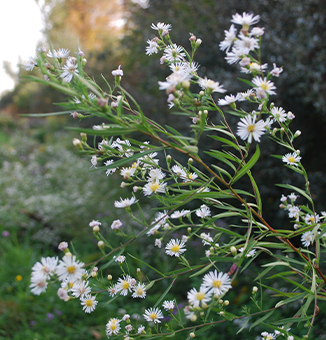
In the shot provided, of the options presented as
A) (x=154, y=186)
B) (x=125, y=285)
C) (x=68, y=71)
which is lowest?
(x=125, y=285)

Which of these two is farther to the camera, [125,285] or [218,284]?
[125,285]

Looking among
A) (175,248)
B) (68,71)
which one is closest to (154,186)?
(175,248)

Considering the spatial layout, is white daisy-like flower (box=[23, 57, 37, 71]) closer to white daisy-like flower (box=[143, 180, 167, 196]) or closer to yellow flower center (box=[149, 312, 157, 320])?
white daisy-like flower (box=[143, 180, 167, 196])

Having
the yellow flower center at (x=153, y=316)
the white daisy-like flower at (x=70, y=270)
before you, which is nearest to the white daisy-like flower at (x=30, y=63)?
the white daisy-like flower at (x=70, y=270)

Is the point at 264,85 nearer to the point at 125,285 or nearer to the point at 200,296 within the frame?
the point at 200,296

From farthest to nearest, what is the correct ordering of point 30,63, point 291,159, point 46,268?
point 291,159, point 30,63, point 46,268

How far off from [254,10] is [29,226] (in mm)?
3205

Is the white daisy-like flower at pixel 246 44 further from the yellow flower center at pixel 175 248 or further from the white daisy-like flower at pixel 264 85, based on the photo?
the yellow flower center at pixel 175 248

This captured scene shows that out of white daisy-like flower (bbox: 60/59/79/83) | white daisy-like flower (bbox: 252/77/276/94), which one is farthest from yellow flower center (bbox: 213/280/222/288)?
white daisy-like flower (bbox: 60/59/79/83)

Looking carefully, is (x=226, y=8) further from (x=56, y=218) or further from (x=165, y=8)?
(x=56, y=218)

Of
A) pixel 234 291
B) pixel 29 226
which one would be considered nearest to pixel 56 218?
pixel 29 226

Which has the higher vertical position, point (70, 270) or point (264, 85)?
point (264, 85)

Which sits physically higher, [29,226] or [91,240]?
[29,226]

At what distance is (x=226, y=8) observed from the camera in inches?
117
